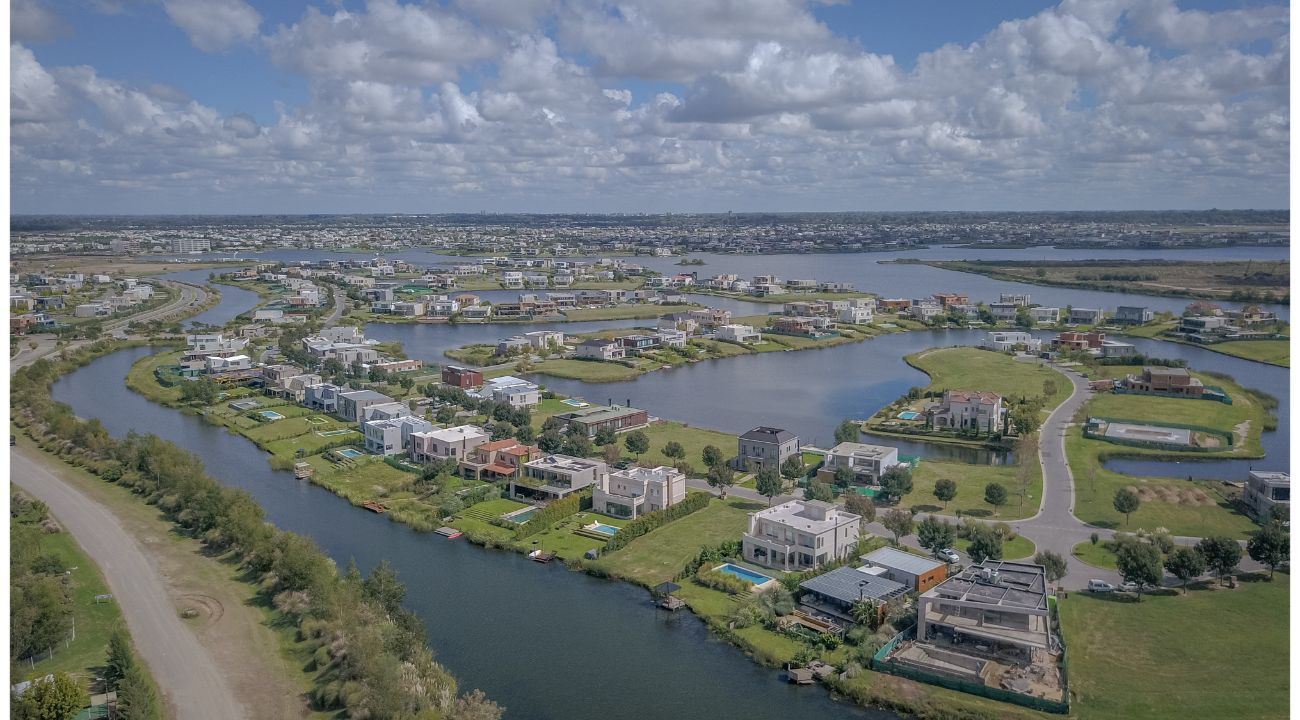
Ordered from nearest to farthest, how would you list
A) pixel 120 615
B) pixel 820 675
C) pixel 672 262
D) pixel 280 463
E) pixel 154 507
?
pixel 820 675 → pixel 120 615 → pixel 154 507 → pixel 280 463 → pixel 672 262

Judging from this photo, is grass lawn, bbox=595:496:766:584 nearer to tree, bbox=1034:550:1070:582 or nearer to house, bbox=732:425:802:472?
house, bbox=732:425:802:472

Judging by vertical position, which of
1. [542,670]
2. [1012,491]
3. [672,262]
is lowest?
[542,670]

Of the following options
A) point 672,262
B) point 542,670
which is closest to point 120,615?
point 542,670

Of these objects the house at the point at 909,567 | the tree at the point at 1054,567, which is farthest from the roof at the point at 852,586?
the tree at the point at 1054,567

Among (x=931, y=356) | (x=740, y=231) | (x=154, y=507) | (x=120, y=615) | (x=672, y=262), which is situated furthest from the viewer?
(x=740, y=231)

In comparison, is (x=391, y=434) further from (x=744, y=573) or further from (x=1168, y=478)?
(x=1168, y=478)

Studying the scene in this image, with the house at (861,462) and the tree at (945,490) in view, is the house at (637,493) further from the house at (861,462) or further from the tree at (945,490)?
the tree at (945,490)

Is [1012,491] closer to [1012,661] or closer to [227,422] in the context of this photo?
[1012,661]
